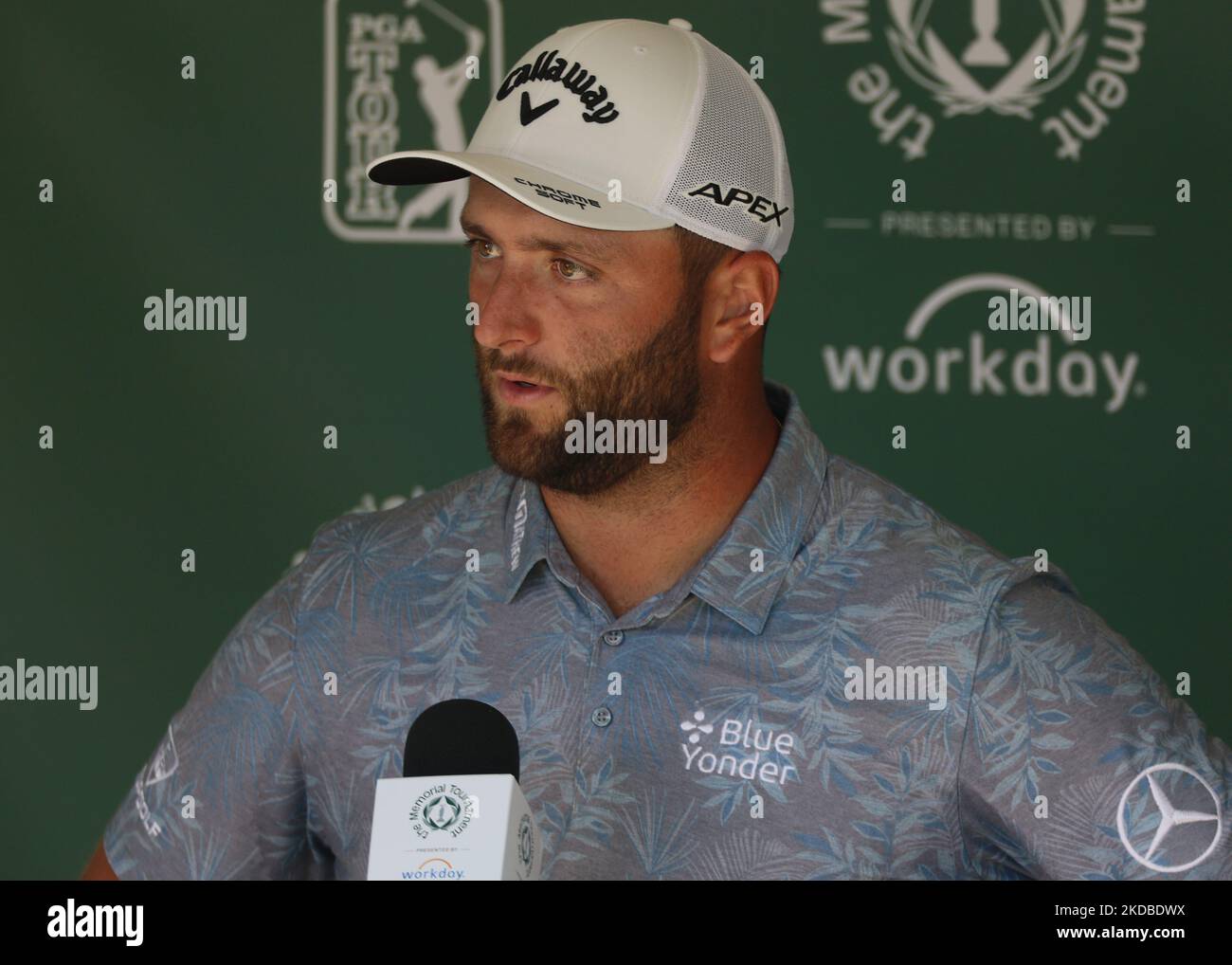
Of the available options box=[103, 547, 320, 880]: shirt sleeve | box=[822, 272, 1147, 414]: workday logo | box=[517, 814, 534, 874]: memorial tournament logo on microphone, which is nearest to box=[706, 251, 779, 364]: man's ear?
box=[103, 547, 320, 880]: shirt sleeve

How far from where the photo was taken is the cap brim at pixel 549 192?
1.57 m

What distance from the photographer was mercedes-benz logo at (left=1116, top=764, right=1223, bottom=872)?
4.75 ft

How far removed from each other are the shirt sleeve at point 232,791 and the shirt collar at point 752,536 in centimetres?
25

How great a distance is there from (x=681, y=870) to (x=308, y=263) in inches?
51.0

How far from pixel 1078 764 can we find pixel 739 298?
563 mm

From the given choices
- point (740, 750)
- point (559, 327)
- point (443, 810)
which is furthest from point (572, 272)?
point (443, 810)

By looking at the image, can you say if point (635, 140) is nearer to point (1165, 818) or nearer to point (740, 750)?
point (740, 750)

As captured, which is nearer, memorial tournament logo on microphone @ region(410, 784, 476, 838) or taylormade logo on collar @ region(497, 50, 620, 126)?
memorial tournament logo on microphone @ region(410, 784, 476, 838)

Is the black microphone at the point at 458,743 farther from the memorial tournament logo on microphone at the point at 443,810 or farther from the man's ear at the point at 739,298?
the man's ear at the point at 739,298

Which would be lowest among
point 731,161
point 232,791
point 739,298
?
point 232,791

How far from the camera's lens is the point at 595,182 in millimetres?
1640

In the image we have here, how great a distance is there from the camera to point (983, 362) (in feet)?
8.45

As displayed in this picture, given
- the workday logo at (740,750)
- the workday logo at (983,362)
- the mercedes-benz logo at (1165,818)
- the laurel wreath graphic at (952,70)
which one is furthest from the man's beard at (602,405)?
the laurel wreath graphic at (952,70)

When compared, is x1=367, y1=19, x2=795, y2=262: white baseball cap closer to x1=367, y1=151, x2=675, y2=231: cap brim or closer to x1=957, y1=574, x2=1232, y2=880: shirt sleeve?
x1=367, y1=151, x2=675, y2=231: cap brim
